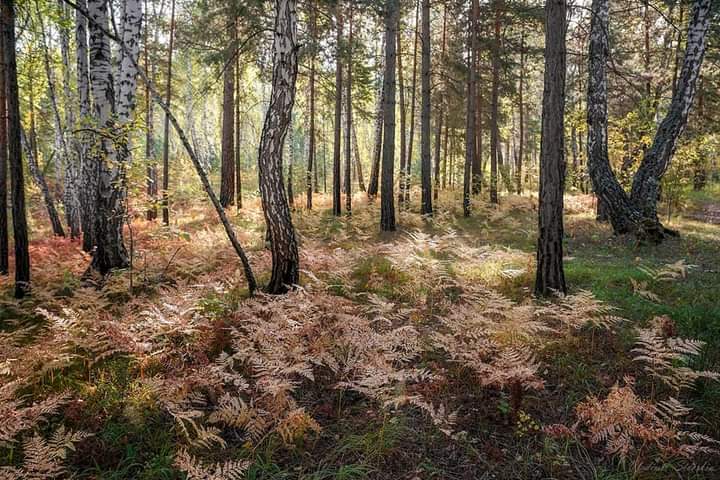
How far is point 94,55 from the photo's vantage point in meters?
7.24

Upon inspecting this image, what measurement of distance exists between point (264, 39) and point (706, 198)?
23.5 metres

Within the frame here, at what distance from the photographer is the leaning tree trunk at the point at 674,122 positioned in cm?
934

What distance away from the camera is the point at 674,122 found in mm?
9781

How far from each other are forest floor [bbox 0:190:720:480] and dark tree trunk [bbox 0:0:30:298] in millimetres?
553

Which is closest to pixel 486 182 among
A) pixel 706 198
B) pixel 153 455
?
pixel 706 198

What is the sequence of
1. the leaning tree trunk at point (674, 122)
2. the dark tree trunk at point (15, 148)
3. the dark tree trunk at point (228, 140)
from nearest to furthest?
1. the dark tree trunk at point (15, 148)
2. the leaning tree trunk at point (674, 122)
3. the dark tree trunk at point (228, 140)

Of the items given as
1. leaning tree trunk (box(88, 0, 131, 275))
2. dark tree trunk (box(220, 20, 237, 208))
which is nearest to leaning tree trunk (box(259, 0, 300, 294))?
leaning tree trunk (box(88, 0, 131, 275))

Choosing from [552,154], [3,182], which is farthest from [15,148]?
[552,154]

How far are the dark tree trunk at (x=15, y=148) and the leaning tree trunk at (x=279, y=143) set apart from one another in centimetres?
402

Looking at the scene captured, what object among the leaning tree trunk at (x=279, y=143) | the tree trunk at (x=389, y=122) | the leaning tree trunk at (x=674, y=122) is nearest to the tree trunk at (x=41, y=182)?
the tree trunk at (x=389, y=122)

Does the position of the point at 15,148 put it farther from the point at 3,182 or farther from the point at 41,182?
the point at 41,182

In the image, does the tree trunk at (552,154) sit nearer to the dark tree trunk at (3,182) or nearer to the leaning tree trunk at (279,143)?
the leaning tree trunk at (279,143)

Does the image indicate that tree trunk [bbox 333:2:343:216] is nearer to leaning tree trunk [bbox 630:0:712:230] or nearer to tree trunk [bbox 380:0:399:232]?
tree trunk [bbox 380:0:399:232]

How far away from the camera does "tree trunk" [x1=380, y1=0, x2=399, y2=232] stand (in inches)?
451
